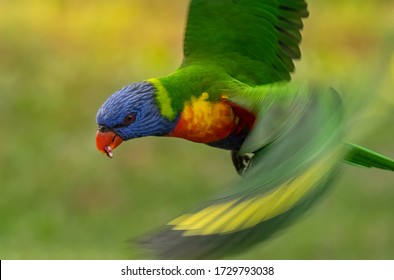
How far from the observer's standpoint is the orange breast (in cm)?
106

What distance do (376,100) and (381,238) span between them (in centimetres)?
122

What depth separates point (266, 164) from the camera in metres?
0.78

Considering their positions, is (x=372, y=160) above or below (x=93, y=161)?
below

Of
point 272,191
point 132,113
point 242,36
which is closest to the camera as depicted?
point 272,191

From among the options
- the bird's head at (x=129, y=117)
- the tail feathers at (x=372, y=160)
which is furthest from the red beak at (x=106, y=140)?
the tail feathers at (x=372, y=160)

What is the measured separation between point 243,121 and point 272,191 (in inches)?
14.4

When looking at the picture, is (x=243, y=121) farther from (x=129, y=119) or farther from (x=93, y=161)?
(x=93, y=161)

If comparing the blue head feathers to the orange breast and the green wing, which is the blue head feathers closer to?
the orange breast

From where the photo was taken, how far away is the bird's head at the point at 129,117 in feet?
3.39

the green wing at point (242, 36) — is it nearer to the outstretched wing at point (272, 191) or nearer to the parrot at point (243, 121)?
the parrot at point (243, 121)

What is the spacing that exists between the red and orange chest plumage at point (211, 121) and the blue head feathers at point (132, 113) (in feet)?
0.08

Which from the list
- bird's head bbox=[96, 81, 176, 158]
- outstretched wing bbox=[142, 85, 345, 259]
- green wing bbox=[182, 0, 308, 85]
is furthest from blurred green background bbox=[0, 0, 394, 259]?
outstretched wing bbox=[142, 85, 345, 259]

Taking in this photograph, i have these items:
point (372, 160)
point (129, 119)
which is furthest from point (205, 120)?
point (372, 160)

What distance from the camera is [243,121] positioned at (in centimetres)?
108
